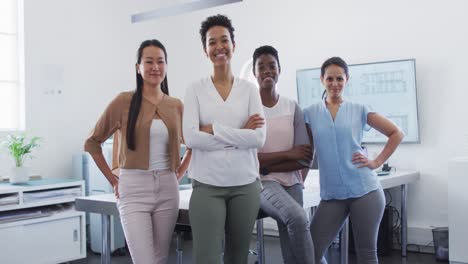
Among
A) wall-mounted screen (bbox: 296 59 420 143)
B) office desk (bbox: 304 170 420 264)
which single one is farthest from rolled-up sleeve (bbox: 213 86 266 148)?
wall-mounted screen (bbox: 296 59 420 143)

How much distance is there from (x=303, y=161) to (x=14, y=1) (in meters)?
3.57

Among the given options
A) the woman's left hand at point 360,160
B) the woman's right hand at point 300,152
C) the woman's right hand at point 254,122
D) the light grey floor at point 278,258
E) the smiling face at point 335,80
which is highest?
Answer: the smiling face at point 335,80

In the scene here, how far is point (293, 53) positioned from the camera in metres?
5.34

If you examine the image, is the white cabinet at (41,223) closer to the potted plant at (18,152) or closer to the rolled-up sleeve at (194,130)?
the potted plant at (18,152)

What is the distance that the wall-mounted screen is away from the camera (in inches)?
182

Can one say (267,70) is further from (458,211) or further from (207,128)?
(458,211)

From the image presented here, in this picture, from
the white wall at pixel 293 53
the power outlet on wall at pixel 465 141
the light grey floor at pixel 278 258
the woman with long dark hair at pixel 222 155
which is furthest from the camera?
the white wall at pixel 293 53

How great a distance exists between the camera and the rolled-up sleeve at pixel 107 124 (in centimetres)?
224

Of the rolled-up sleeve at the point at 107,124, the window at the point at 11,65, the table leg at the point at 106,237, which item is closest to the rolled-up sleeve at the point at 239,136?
the rolled-up sleeve at the point at 107,124

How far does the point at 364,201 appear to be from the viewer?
7.68 ft

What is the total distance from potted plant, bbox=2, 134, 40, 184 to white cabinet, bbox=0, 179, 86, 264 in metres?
0.09

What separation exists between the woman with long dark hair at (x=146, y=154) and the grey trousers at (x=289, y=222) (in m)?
0.41

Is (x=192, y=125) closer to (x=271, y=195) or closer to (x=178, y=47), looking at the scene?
(x=271, y=195)

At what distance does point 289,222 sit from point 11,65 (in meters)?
3.54
